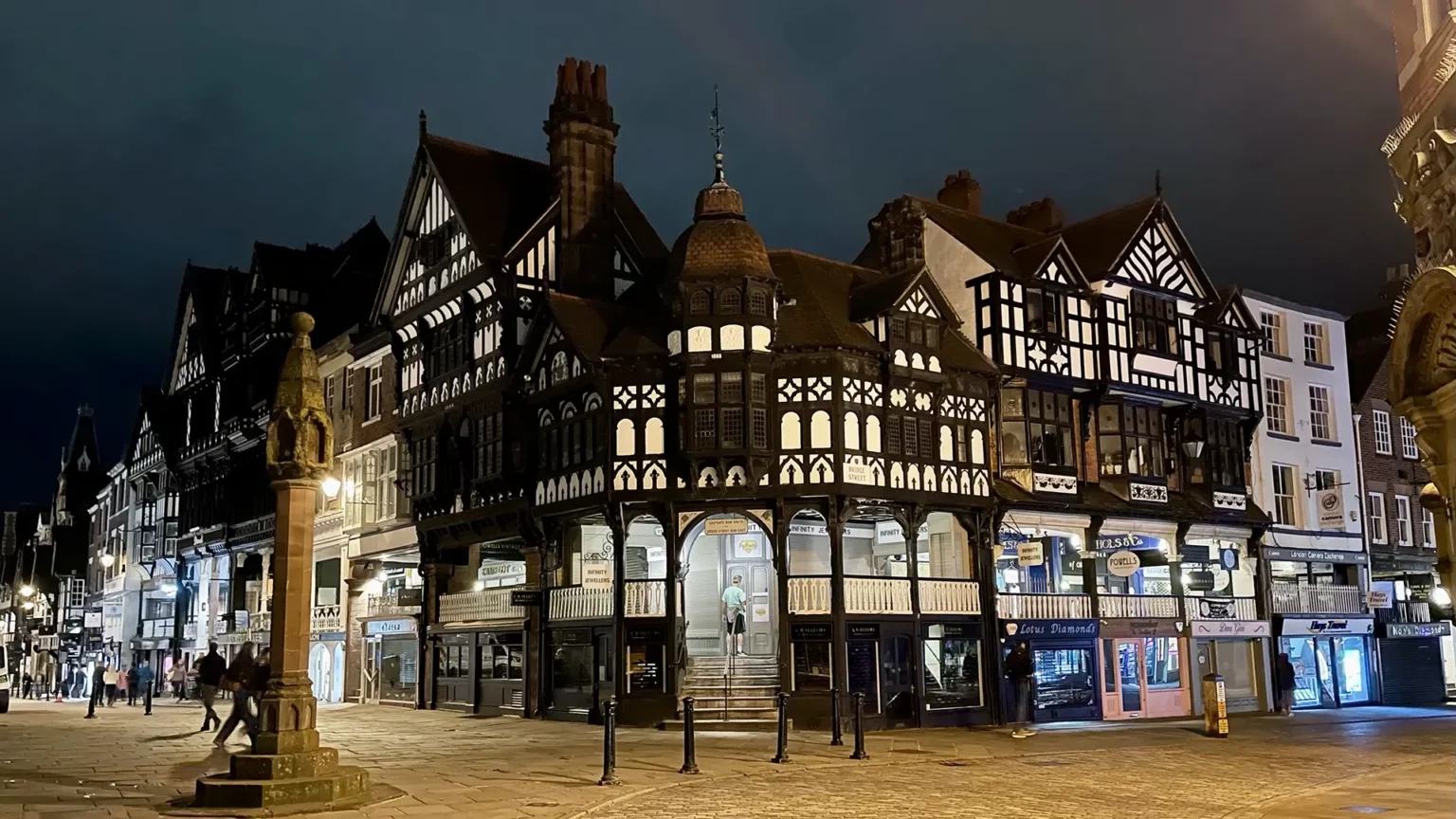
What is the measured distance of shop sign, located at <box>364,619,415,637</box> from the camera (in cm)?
3750

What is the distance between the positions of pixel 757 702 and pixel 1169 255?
1759 centimetres

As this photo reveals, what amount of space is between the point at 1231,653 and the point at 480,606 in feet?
67.0

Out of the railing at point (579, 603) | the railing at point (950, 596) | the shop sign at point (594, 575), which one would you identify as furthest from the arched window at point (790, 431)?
the railing at point (579, 603)

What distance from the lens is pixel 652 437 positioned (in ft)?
96.2

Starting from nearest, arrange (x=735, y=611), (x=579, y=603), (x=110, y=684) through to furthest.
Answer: (x=579, y=603), (x=735, y=611), (x=110, y=684)

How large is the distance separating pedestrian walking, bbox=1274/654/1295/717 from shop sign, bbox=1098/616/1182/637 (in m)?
3.44

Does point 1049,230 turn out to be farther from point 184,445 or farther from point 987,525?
point 184,445

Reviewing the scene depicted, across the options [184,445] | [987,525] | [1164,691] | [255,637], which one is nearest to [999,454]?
[987,525]

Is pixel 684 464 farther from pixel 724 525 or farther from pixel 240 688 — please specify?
pixel 240 688

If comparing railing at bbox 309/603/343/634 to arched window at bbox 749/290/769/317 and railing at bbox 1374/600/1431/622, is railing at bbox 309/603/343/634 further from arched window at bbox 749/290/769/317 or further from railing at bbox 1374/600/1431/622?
railing at bbox 1374/600/1431/622

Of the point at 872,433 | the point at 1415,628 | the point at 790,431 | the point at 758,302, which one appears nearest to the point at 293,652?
the point at 790,431

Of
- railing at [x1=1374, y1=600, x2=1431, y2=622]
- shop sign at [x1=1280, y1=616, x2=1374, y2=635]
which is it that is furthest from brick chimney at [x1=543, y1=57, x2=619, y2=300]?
railing at [x1=1374, y1=600, x2=1431, y2=622]

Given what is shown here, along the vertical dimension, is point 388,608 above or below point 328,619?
above

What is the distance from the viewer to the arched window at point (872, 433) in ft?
96.2
